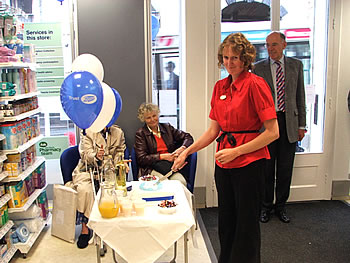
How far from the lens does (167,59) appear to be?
403 cm

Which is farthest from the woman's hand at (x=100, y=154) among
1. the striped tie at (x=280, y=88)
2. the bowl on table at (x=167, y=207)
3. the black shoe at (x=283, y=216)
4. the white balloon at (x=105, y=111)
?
the black shoe at (x=283, y=216)

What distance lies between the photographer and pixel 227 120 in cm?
219

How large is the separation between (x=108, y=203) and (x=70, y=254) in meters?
1.28

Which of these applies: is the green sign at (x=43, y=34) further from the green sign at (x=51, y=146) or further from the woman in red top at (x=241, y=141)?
the woman in red top at (x=241, y=141)

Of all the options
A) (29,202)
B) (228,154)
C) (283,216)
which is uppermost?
(228,154)

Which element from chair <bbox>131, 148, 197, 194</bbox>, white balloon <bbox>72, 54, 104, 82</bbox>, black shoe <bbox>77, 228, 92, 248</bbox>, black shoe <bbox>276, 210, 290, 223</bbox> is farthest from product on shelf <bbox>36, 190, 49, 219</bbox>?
black shoe <bbox>276, 210, 290, 223</bbox>

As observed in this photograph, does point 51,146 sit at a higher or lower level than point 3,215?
higher

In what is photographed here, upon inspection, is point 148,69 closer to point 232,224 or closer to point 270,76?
point 270,76

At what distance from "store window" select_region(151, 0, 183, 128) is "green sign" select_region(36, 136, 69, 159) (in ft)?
3.65

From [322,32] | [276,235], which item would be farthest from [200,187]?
[322,32]

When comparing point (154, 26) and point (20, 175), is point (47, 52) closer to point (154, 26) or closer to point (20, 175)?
point (154, 26)

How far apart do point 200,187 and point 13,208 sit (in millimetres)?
1915

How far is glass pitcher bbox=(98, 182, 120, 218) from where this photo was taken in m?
2.03

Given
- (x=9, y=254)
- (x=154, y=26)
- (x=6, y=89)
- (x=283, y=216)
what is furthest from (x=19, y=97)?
(x=283, y=216)
